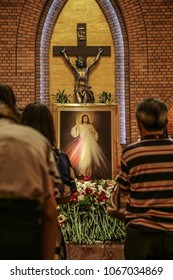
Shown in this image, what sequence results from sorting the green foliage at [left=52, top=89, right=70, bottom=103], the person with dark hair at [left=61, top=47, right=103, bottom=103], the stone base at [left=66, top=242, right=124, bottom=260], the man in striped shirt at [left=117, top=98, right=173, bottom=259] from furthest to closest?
the person with dark hair at [left=61, top=47, right=103, bottom=103] → the green foliage at [left=52, top=89, right=70, bottom=103] → the stone base at [left=66, top=242, right=124, bottom=260] → the man in striped shirt at [left=117, top=98, right=173, bottom=259]

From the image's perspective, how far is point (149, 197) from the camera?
102 inches

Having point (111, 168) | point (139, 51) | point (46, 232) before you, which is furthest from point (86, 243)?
point (139, 51)

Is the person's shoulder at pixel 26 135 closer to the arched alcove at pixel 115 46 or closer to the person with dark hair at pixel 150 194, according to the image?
the person with dark hair at pixel 150 194

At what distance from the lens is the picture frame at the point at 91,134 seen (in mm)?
9680

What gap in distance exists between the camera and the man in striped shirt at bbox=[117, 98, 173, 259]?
8.39 feet

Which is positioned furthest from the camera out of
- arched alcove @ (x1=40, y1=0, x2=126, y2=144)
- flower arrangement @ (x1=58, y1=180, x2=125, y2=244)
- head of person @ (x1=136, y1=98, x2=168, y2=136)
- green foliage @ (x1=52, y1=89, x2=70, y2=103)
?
arched alcove @ (x1=40, y1=0, x2=126, y2=144)

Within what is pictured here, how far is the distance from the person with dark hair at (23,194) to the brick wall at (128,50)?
8.09m

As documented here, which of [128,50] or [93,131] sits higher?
[128,50]

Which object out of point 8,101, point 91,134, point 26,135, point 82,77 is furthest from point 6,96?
point 82,77

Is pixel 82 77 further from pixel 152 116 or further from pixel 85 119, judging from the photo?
pixel 152 116

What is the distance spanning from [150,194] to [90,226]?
9.17ft

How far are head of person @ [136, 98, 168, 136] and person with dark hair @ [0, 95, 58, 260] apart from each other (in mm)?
1004

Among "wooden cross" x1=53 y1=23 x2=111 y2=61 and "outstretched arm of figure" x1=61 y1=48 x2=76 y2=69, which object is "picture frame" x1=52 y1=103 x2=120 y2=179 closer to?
"outstretched arm of figure" x1=61 y1=48 x2=76 y2=69

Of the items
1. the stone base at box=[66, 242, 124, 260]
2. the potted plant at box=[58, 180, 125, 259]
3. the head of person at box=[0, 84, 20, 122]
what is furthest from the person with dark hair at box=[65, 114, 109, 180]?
the head of person at box=[0, 84, 20, 122]
